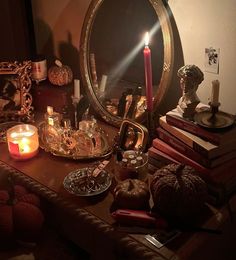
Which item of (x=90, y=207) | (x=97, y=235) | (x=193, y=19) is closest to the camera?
(x=90, y=207)

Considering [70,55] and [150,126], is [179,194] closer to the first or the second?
[150,126]

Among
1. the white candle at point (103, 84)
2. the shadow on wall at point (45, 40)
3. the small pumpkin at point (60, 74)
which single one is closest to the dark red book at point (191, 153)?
the white candle at point (103, 84)

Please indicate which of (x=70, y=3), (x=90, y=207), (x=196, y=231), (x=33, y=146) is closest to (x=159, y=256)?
(x=196, y=231)

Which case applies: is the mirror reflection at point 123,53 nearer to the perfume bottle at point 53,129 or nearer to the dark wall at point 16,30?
the perfume bottle at point 53,129

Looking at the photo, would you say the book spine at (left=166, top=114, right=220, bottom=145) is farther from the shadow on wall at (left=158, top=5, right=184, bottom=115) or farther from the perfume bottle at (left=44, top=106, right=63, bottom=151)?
the perfume bottle at (left=44, top=106, right=63, bottom=151)

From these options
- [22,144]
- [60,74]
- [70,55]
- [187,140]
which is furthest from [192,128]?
[70,55]

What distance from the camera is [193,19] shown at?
3.96 ft

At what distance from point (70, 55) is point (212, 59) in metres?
0.63

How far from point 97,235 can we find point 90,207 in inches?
17.5

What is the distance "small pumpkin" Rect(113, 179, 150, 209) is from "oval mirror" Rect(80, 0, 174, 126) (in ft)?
1.06

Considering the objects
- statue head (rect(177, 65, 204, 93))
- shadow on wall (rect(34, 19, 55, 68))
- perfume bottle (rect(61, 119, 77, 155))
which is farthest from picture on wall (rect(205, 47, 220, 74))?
shadow on wall (rect(34, 19, 55, 68))

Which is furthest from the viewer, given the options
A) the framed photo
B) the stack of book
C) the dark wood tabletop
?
the framed photo

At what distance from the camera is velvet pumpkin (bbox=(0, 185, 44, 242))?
1.19m

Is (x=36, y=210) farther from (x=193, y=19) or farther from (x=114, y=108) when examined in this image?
(x=193, y=19)
